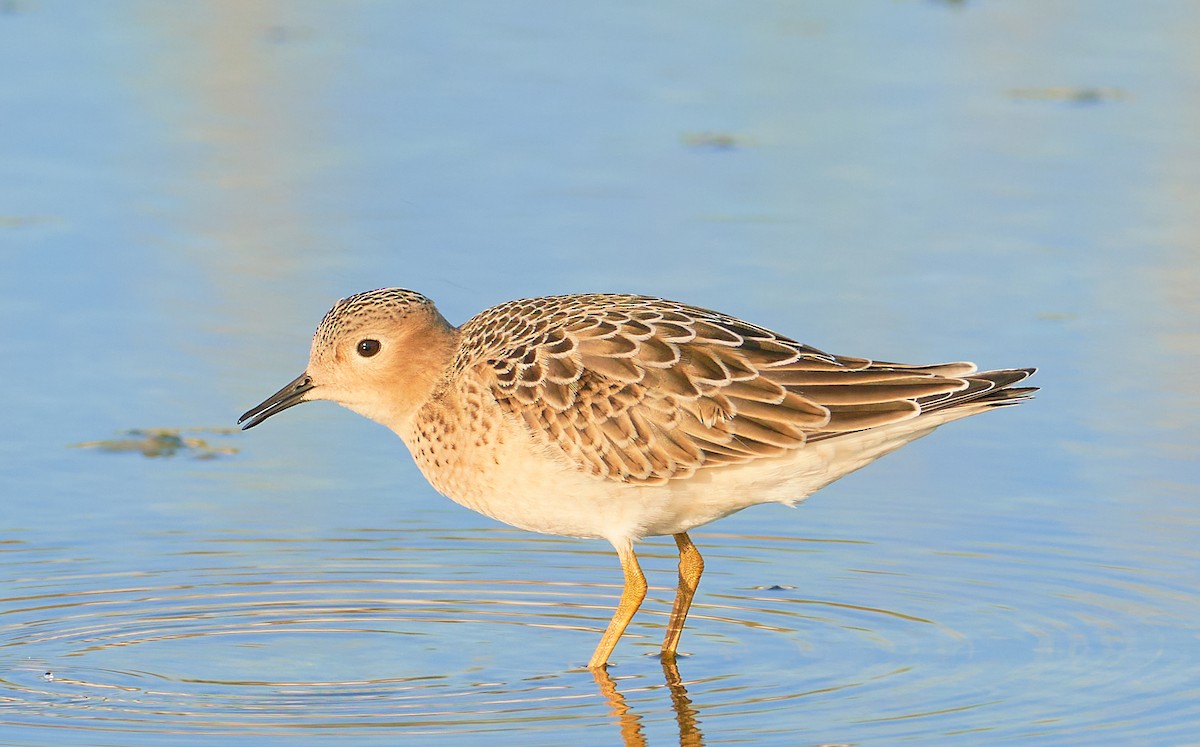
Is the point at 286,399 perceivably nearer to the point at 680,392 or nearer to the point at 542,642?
the point at 542,642

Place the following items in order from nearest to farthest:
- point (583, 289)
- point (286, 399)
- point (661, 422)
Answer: point (661, 422) < point (286, 399) < point (583, 289)

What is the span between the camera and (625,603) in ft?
27.7

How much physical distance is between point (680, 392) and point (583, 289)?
337cm

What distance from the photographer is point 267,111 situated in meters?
15.1

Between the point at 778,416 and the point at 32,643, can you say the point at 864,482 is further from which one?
the point at 32,643

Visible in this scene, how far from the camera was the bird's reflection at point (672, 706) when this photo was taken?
7.48 m

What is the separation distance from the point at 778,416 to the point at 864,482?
199cm

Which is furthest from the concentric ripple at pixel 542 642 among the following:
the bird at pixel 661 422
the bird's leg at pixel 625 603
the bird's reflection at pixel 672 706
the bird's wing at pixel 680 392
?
the bird's wing at pixel 680 392

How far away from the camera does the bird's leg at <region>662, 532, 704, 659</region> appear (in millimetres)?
8422

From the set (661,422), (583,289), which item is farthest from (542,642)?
(583,289)

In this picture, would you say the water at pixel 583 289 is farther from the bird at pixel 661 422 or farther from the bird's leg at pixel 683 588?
the bird at pixel 661 422

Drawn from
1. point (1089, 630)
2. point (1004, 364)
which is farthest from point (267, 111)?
point (1089, 630)

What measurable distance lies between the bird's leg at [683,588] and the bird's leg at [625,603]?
0.47 ft

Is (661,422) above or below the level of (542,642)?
above
